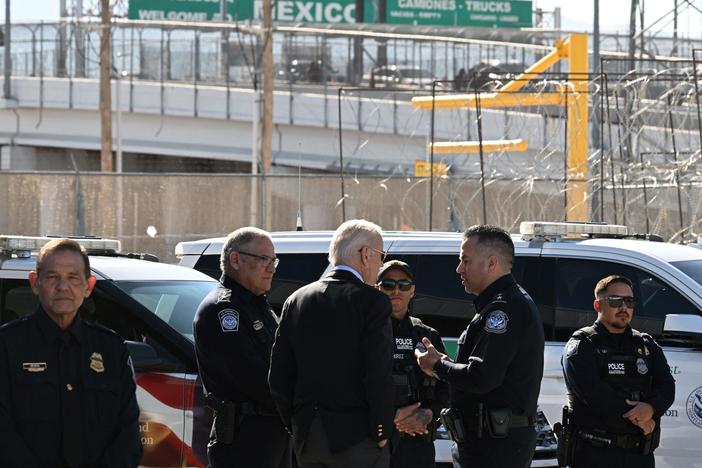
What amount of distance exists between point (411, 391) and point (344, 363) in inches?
50.6

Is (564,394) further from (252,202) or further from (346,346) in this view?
(252,202)

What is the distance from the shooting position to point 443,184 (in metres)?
21.1

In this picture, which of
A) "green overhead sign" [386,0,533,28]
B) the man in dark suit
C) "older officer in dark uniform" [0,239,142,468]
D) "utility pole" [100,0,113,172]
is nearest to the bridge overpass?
"utility pole" [100,0,113,172]

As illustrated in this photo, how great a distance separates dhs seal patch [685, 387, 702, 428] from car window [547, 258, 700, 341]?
16.3 inches

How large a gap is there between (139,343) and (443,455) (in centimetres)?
224

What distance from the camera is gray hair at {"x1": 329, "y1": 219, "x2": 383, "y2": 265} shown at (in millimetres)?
5406

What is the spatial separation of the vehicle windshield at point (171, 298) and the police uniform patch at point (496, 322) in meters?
2.14

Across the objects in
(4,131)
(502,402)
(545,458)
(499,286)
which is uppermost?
(4,131)

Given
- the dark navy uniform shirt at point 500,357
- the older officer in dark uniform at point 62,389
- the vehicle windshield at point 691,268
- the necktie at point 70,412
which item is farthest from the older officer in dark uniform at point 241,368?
the vehicle windshield at point 691,268

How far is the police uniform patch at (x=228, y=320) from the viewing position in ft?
19.4

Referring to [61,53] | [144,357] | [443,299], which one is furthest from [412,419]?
[61,53]

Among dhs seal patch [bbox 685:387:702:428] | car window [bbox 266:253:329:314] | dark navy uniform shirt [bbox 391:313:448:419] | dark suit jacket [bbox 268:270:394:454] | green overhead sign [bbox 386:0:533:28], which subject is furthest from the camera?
green overhead sign [bbox 386:0:533:28]

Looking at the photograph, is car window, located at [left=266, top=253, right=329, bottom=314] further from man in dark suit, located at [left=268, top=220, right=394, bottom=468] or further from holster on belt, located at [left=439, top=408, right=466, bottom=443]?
man in dark suit, located at [left=268, top=220, right=394, bottom=468]

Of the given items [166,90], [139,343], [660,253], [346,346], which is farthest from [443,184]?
[166,90]
